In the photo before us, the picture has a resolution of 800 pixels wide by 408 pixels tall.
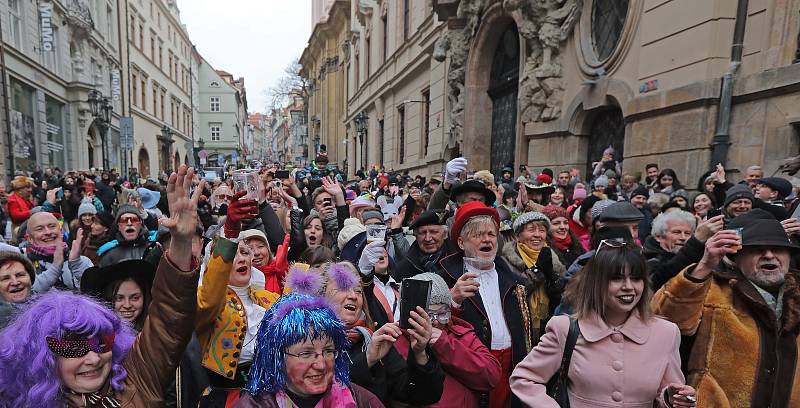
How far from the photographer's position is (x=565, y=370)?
2096 millimetres

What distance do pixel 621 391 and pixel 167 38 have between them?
49738 millimetres

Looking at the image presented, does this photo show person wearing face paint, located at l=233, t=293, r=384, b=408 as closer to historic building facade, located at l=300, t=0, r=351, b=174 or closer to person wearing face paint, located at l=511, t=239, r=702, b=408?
person wearing face paint, located at l=511, t=239, r=702, b=408

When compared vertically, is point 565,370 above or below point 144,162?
below

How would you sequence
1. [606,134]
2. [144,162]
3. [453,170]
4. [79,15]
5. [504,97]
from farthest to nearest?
[144,162] < [79,15] < [504,97] < [606,134] < [453,170]

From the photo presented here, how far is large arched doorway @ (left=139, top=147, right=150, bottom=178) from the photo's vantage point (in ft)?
108

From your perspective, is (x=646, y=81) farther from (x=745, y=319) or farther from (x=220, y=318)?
(x=220, y=318)

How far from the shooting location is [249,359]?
7.21 feet

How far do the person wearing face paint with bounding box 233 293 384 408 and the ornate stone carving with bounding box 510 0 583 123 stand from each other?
32.2 feet

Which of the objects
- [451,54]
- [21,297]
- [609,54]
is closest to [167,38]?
[451,54]

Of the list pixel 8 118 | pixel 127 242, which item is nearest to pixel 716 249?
pixel 127 242

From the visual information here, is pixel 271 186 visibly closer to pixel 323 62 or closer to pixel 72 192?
pixel 72 192

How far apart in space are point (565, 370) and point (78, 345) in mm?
2103

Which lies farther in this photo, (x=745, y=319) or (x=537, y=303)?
(x=537, y=303)

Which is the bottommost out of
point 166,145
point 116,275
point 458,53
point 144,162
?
point 116,275
